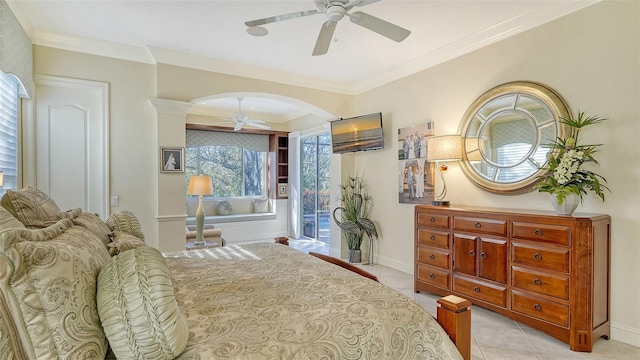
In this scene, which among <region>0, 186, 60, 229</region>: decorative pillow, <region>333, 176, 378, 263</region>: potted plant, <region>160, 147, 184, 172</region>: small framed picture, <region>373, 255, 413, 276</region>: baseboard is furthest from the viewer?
<region>333, 176, 378, 263</region>: potted plant

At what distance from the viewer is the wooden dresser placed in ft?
7.59

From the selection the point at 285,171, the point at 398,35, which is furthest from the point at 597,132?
the point at 285,171

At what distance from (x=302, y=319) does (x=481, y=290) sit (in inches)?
89.4

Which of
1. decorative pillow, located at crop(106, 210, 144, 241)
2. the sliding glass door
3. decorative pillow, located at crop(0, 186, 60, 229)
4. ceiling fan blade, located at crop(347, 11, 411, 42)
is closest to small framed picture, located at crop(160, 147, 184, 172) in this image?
decorative pillow, located at crop(106, 210, 144, 241)

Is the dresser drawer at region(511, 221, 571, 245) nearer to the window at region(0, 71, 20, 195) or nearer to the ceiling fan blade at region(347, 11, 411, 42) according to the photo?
the ceiling fan blade at region(347, 11, 411, 42)

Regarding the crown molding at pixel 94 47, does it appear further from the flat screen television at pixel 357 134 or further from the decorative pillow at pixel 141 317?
the decorative pillow at pixel 141 317

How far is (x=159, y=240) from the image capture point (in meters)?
3.82

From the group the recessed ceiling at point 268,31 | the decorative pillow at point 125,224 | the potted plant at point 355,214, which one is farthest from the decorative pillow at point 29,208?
the potted plant at point 355,214

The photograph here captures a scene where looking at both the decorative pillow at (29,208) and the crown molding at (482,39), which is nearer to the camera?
the decorative pillow at (29,208)

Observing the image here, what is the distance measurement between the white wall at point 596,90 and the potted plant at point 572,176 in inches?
3.8

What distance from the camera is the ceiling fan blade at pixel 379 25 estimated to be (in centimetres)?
219

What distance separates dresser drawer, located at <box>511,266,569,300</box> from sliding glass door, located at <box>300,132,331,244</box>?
4.38 meters

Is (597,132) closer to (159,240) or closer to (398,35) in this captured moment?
(398,35)

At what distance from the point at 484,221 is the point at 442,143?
98 centimetres
